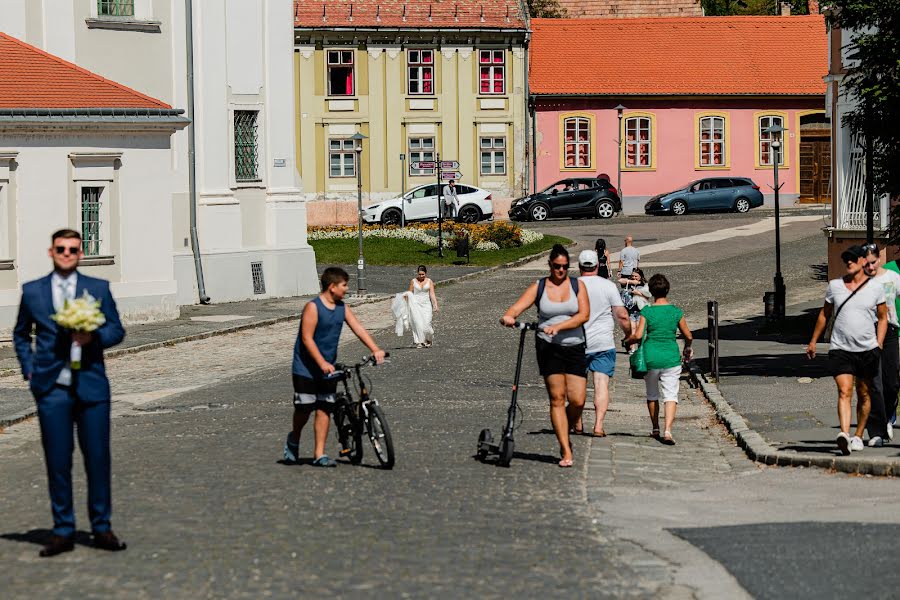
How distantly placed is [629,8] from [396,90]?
69.9ft

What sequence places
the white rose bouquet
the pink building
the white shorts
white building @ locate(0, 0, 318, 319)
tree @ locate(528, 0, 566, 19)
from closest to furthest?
1. the white rose bouquet
2. the white shorts
3. white building @ locate(0, 0, 318, 319)
4. the pink building
5. tree @ locate(528, 0, 566, 19)

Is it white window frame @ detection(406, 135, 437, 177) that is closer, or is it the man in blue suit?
the man in blue suit

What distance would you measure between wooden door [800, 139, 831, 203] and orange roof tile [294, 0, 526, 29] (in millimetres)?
12081

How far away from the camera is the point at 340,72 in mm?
65000

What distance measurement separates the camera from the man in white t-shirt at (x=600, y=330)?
52.6 feet

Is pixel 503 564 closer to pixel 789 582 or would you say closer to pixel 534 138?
pixel 789 582

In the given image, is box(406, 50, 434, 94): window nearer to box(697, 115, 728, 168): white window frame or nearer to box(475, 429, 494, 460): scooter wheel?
box(697, 115, 728, 168): white window frame

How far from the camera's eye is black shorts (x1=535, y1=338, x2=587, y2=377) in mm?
14008

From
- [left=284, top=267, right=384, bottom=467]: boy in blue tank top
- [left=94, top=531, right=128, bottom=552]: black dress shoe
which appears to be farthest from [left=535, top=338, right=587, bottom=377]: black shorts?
[left=94, top=531, right=128, bottom=552]: black dress shoe

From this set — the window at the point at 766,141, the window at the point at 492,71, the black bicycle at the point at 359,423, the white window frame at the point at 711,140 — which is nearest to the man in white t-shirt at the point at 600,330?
the black bicycle at the point at 359,423

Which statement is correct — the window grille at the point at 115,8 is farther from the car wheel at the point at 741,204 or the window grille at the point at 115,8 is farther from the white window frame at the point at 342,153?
the car wheel at the point at 741,204

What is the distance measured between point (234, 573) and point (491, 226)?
41.9m

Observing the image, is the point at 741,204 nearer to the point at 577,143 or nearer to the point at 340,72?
the point at 577,143

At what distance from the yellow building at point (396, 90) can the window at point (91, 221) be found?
32.4 metres
